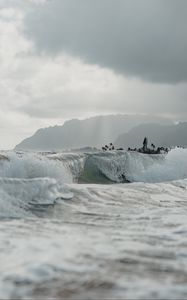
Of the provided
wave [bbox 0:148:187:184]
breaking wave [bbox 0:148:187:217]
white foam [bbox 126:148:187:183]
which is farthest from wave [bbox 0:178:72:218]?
white foam [bbox 126:148:187:183]

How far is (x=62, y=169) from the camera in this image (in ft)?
67.7

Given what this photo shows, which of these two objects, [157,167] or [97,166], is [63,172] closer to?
[97,166]

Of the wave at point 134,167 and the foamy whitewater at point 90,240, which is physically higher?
the wave at point 134,167

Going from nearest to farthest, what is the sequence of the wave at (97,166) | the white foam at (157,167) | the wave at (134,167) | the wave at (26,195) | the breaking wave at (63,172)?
the wave at (26,195) → the breaking wave at (63,172) → the wave at (97,166) → the wave at (134,167) → the white foam at (157,167)

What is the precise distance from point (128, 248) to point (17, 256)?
1724 millimetres

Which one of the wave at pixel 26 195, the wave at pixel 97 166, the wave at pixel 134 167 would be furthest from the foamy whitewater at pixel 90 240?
the wave at pixel 134 167

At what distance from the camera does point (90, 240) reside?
8.48 m

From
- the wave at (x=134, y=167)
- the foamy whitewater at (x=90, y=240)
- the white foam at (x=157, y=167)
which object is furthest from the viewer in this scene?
the white foam at (x=157, y=167)

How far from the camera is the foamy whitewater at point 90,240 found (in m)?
6.16

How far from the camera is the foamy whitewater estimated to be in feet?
20.2

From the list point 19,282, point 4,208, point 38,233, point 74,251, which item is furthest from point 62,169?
point 19,282

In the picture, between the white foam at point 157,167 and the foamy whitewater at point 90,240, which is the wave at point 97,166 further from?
the foamy whitewater at point 90,240

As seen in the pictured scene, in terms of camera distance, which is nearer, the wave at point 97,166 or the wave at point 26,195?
the wave at point 26,195

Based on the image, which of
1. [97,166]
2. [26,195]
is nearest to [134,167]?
[97,166]
